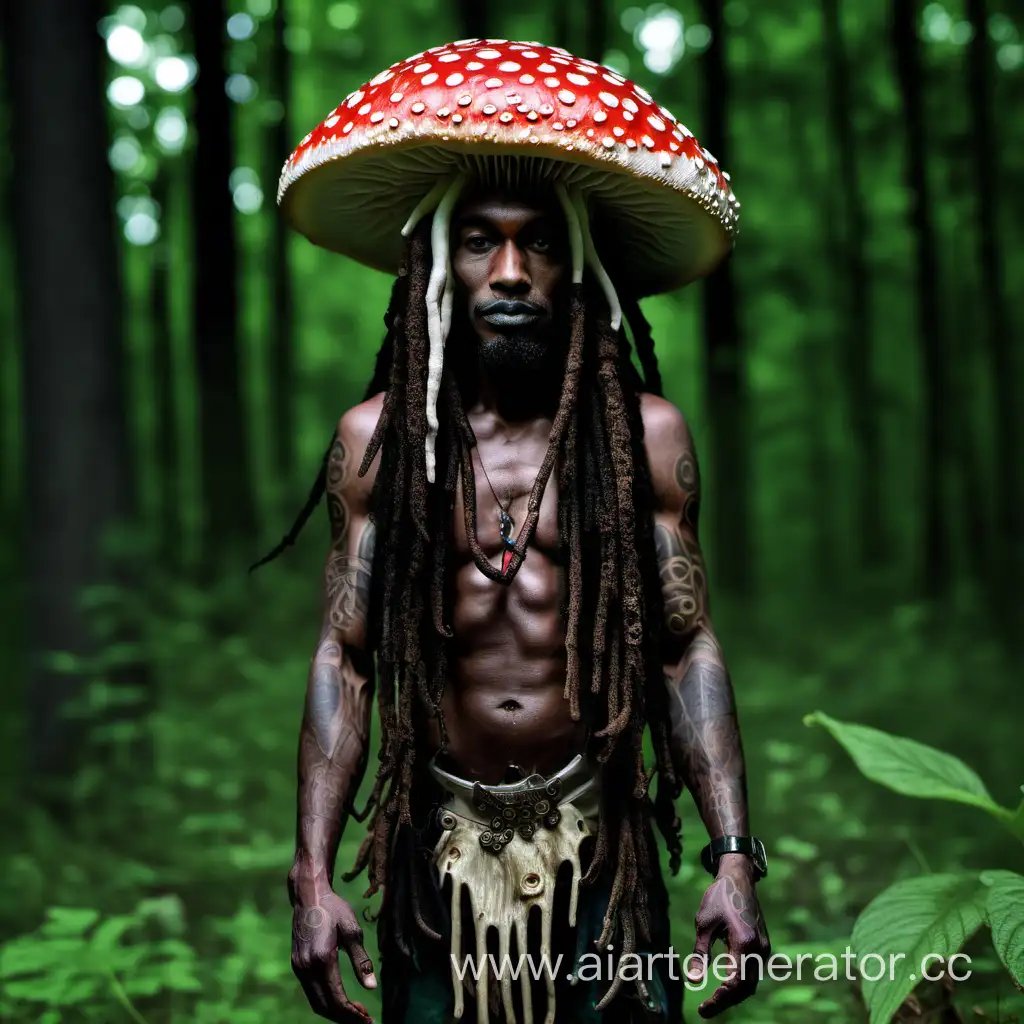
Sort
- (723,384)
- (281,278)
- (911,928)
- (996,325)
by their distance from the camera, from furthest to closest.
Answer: (281,278) → (996,325) → (723,384) → (911,928)

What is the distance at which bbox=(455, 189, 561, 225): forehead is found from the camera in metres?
2.91

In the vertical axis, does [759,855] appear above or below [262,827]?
above

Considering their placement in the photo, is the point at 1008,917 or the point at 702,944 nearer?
the point at 702,944

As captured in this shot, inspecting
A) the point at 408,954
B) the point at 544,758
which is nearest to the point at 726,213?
the point at 544,758

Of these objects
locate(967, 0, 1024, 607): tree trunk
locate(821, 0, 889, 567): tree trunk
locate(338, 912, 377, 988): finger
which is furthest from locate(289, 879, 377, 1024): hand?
locate(821, 0, 889, 567): tree trunk

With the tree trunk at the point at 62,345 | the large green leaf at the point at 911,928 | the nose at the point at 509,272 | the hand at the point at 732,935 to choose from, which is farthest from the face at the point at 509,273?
the tree trunk at the point at 62,345

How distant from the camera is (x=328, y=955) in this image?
263 centimetres

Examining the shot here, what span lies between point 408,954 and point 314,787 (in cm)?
48

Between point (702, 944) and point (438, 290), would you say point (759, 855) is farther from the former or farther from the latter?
point (438, 290)

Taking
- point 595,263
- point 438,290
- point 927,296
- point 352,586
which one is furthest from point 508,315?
point 927,296

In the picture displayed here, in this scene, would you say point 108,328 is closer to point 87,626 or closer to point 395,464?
point 87,626

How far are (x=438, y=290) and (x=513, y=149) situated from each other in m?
0.47

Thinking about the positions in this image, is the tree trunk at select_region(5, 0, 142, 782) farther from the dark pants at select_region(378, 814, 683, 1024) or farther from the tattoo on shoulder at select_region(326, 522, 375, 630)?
the dark pants at select_region(378, 814, 683, 1024)

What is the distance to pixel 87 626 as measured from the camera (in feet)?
24.6
